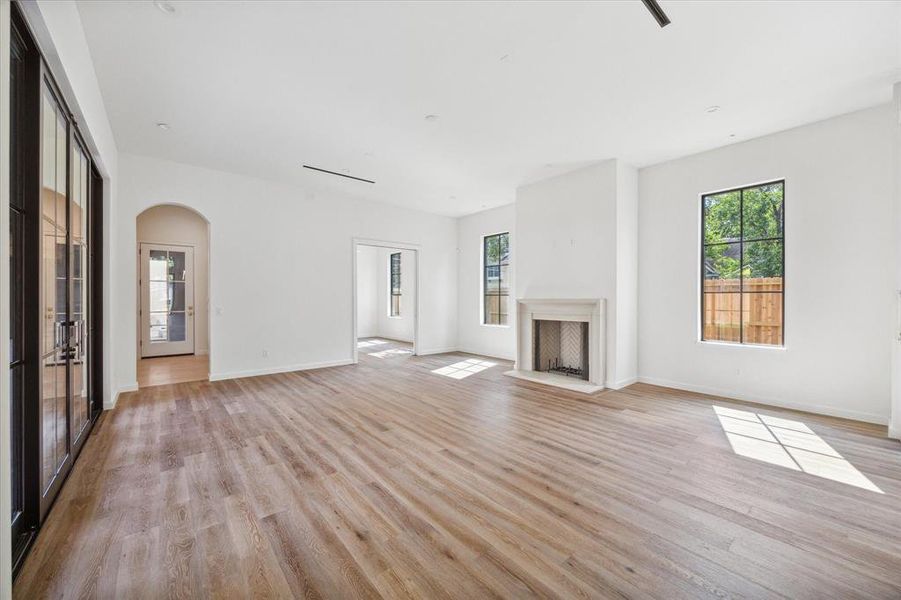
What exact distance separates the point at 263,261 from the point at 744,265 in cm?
676

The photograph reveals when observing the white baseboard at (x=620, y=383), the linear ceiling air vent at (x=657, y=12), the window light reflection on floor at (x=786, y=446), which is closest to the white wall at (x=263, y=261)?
the white baseboard at (x=620, y=383)

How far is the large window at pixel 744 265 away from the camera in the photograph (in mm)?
4438

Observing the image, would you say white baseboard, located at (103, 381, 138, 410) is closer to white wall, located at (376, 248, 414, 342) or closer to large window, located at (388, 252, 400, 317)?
white wall, located at (376, 248, 414, 342)

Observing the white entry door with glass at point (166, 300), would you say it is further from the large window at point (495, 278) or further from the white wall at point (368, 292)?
the large window at point (495, 278)

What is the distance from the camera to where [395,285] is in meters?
11.1

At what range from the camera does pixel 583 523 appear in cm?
209

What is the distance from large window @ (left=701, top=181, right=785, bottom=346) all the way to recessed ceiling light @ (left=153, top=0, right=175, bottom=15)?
18.9ft

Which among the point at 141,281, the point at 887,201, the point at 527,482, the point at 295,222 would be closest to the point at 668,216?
the point at 887,201

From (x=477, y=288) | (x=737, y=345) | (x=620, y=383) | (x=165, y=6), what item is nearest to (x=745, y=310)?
(x=737, y=345)

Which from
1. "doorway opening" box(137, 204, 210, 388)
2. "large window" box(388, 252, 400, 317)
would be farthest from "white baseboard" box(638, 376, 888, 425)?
"doorway opening" box(137, 204, 210, 388)

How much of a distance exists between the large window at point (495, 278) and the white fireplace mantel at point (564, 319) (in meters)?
1.57

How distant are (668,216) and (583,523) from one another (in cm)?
454

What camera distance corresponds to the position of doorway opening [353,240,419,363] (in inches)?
407

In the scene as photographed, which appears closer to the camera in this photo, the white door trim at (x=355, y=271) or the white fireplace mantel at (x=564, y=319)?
the white fireplace mantel at (x=564, y=319)
